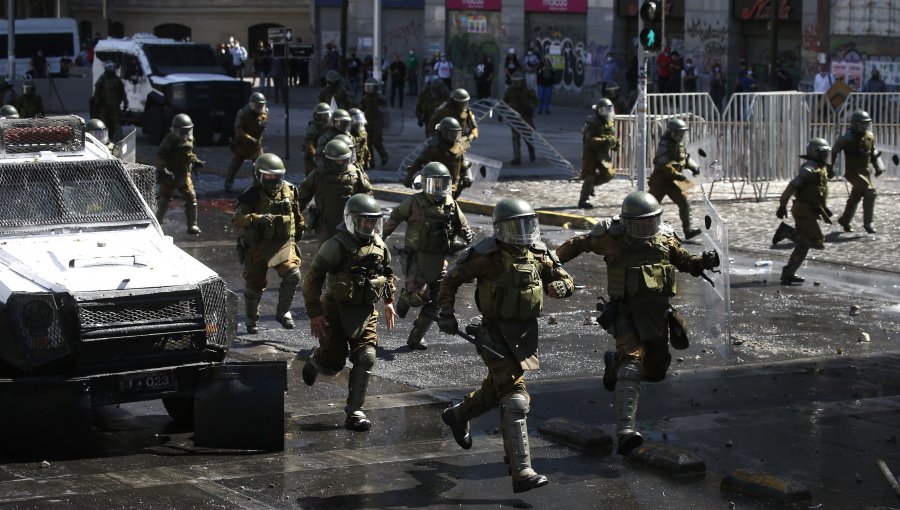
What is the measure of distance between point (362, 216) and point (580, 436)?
2.02 metres

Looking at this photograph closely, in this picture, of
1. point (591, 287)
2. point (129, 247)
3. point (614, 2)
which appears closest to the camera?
point (129, 247)

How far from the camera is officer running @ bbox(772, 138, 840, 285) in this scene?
16.3 metres

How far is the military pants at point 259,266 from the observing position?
13.4 m

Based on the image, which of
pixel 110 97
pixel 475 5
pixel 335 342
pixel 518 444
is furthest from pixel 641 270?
pixel 475 5

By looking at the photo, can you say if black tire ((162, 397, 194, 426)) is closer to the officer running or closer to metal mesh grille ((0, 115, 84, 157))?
metal mesh grille ((0, 115, 84, 157))

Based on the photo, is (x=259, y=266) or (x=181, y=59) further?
(x=181, y=59)

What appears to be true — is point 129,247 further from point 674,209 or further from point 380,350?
point 674,209

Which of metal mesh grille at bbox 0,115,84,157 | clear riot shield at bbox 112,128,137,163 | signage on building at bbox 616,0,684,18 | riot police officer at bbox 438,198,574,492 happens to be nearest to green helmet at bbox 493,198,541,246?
riot police officer at bbox 438,198,574,492

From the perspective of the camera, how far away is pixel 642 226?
9742 millimetres

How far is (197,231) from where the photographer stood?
65.2 ft

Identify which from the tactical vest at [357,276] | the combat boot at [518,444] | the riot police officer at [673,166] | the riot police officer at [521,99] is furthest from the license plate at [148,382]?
the riot police officer at [521,99]

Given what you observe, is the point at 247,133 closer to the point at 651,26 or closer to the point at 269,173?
the point at 651,26

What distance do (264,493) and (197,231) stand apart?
37.4 feet

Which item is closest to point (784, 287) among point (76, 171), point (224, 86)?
point (76, 171)
